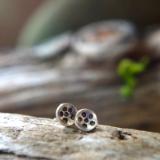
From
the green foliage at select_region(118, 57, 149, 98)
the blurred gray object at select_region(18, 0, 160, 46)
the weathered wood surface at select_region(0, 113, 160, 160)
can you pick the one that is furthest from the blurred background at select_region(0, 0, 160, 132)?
the weathered wood surface at select_region(0, 113, 160, 160)

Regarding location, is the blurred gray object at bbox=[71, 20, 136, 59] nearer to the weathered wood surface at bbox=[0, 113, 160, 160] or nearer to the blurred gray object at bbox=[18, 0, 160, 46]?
the blurred gray object at bbox=[18, 0, 160, 46]

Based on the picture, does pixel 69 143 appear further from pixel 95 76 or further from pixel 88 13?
pixel 88 13

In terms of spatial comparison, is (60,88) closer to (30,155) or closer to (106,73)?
(106,73)

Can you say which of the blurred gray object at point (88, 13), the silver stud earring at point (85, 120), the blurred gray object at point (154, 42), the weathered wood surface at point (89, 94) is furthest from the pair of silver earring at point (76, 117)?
the blurred gray object at point (88, 13)

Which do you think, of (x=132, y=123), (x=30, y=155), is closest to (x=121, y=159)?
(x=30, y=155)

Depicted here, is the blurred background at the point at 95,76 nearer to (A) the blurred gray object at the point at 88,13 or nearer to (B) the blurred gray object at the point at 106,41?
(B) the blurred gray object at the point at 106,41

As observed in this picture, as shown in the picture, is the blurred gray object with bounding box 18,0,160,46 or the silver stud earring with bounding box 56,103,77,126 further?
the blurred gray object with bounding box 18,0,160,46
